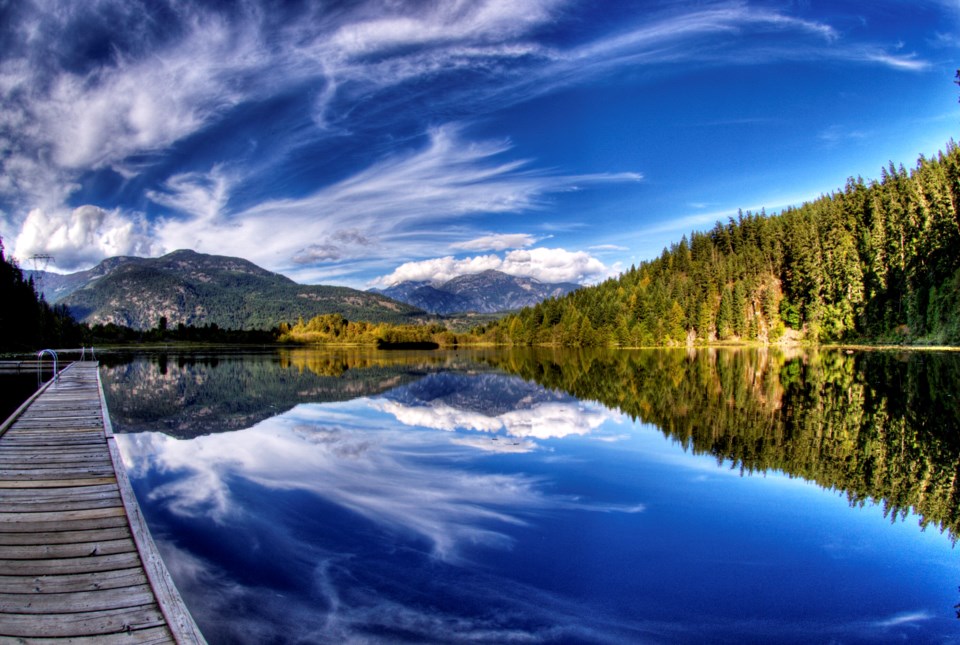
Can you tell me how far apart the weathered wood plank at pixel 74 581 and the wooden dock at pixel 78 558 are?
0.5 inches

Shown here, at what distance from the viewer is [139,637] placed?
5.20m

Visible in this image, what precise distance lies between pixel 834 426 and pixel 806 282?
106 metres

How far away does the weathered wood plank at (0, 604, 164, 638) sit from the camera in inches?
208

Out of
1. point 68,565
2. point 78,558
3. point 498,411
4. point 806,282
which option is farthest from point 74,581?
point 806,282

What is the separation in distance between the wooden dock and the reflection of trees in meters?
13.0

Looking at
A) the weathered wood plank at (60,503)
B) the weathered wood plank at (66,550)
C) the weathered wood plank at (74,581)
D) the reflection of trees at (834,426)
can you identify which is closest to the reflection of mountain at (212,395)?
the weathered wood plank at (60,503)

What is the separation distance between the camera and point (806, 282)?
108688 millimetres

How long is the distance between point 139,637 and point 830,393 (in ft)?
105

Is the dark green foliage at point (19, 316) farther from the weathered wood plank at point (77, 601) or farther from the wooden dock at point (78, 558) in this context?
the weathered wood plank at point (77, 601)

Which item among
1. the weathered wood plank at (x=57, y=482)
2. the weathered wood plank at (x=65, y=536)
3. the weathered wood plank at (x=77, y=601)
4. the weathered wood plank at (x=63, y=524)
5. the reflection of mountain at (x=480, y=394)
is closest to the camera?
the weathered wood plank at (x=77, y=601)

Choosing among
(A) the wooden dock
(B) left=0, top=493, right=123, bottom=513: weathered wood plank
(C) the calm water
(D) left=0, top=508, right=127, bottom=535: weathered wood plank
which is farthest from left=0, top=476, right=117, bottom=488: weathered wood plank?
(D) left=0, top=508, right=127, bottom=535: weathered wood plank

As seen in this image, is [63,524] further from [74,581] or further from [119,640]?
[119,640]

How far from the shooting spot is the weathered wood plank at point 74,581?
246 inches

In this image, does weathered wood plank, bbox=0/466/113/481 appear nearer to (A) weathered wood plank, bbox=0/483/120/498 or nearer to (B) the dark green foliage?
(A) weathered wood plank, bbox=0/483/120/498
